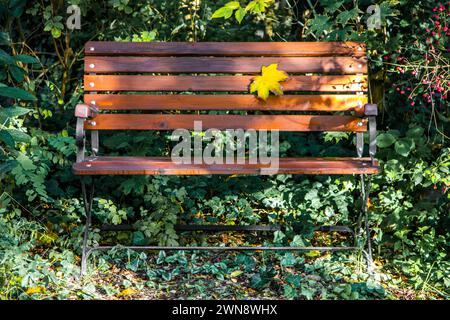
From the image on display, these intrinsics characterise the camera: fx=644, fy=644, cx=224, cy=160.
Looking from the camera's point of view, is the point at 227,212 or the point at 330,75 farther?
the point at 227,212

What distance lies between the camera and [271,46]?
382 centimetres

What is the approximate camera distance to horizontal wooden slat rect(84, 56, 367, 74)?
3791 millimetres

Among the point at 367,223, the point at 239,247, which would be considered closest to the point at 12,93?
the point at 239,247

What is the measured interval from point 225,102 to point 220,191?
805 millimetres

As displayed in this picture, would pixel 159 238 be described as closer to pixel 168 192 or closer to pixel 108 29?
pixel 168 192

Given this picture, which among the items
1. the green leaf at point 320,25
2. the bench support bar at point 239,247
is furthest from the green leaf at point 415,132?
the green leaf at point 320,25

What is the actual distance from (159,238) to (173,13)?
1.83 m

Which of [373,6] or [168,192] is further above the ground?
[373,6]

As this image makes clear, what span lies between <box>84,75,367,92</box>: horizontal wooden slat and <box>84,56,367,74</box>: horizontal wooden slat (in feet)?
0.14

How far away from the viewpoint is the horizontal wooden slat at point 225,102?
379 centimetres

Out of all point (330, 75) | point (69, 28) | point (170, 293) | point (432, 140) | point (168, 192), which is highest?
point (69, 28)
